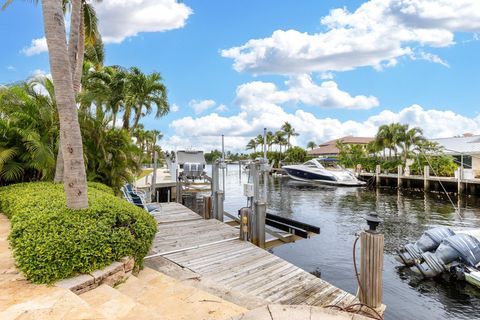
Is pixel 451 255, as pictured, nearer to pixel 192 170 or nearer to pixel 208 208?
pixel 208 208

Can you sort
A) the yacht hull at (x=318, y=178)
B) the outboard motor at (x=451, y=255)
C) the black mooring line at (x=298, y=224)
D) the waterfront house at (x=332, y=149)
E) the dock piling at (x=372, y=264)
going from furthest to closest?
the waterfront house at (x=332, y=149)
the yacht hull at (x=318, y=178)
the black mooring line at (x=298, y=224)
the outboard motor at (x=451, y=255)
the dock piling at (x=372, y=264)

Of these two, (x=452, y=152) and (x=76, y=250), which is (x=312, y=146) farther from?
(x=76, y=250)

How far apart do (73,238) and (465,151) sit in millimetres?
33838

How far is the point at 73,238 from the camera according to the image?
12.4 ft

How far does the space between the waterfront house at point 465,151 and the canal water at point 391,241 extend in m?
5.72

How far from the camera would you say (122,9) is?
1129 centimetres

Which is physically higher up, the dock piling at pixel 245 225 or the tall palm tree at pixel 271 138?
the tall palm tree at pixel 271 138

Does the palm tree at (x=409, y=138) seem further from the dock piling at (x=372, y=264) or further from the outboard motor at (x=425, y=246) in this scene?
the dock piling at (x=372, y=264)

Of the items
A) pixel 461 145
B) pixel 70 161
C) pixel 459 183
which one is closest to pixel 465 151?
pixel 461 145

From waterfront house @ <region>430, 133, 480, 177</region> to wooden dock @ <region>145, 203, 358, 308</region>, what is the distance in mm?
24276

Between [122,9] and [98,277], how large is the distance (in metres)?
10.7

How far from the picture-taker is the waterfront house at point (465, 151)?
26.3 meters

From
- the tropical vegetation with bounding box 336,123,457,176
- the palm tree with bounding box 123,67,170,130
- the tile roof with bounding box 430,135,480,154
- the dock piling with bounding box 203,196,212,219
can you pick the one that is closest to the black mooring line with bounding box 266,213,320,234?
the dock piling with bounding box 203,196,212,219

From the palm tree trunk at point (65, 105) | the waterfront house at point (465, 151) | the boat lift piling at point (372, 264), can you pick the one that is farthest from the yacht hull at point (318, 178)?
the palm tree trunk at point (65, 105)
